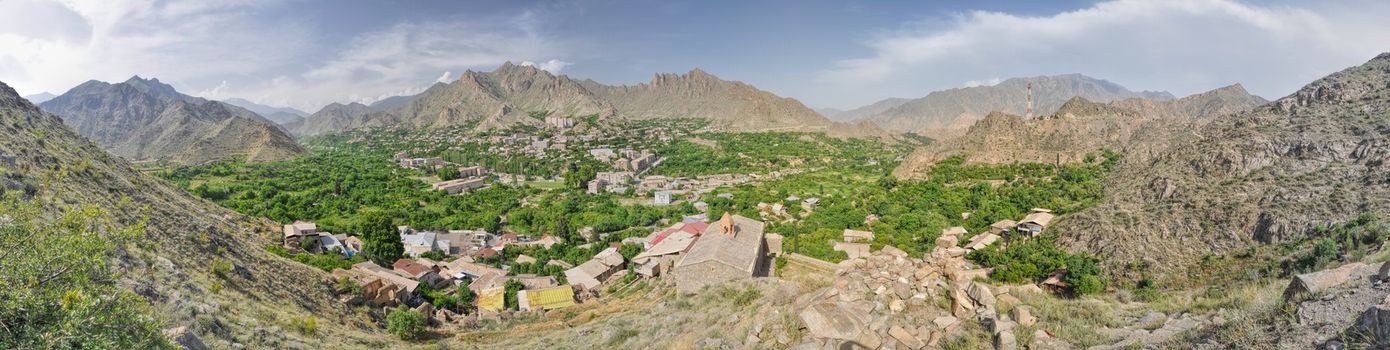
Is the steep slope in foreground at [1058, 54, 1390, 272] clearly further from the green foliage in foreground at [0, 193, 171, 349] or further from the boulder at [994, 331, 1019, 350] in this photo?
the green foliage in foreground at [0, 193, 171, 349]

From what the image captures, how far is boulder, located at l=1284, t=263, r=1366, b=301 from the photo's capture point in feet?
20.9

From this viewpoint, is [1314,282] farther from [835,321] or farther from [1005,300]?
[835,321]

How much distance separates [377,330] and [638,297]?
9026mm

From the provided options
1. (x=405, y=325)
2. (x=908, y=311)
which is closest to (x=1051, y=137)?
(x=908, y=311)

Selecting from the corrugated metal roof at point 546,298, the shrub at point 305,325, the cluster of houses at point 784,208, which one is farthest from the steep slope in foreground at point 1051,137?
the shrub at point 305,325

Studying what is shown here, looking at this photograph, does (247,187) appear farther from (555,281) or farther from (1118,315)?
(1118,315)

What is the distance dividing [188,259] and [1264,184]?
39688mm

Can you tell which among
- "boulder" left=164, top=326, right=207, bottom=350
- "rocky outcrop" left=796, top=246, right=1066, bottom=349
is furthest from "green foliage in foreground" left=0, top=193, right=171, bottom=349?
"rocky outcrop" left=796, top=246, right=1066, bottom=349

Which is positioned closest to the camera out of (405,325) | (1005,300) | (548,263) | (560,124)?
(1005,300)

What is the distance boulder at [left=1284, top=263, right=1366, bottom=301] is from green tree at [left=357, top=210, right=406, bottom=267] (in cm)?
3271

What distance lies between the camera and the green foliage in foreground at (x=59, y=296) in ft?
16.8

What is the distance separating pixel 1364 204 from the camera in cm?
1756

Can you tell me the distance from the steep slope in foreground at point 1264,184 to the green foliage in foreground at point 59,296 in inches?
1071

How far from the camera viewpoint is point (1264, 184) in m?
22.4
